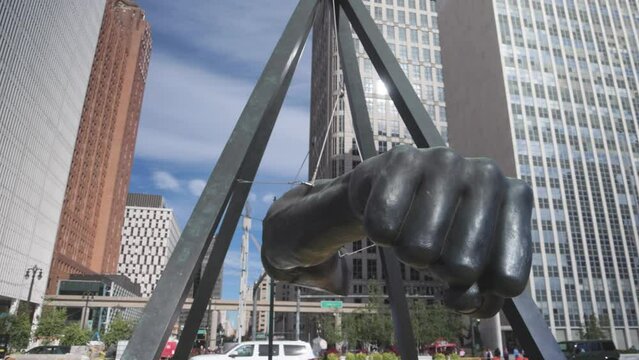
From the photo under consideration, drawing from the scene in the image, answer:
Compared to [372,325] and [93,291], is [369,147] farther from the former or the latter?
[93,291]

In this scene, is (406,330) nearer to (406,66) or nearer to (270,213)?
(270,213)

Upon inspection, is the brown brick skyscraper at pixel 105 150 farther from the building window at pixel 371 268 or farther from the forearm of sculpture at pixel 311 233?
the forearm of sculpture at pixel 311 233

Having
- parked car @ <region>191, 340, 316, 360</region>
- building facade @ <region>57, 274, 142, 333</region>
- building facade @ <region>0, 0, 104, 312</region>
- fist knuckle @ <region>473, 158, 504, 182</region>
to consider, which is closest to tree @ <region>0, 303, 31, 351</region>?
building facade @ <region>0, 0, 104, 312</region>

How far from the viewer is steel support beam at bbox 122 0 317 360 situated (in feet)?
16.6

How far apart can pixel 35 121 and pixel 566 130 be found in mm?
74016

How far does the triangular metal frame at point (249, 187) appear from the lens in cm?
536

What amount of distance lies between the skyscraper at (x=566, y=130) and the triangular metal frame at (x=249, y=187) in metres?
60.4

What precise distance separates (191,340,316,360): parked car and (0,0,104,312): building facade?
46.5 meters

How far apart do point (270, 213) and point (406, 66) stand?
304ft

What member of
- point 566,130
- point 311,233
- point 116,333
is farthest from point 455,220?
point 566,130

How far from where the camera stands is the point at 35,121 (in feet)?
197

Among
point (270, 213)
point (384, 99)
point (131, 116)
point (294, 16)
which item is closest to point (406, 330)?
A: point (270, 213)

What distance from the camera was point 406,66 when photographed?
9319 cm

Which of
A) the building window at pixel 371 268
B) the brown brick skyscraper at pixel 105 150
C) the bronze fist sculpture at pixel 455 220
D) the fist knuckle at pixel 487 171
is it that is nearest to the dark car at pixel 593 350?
the bronze fist sculpture at pixel 455 220
